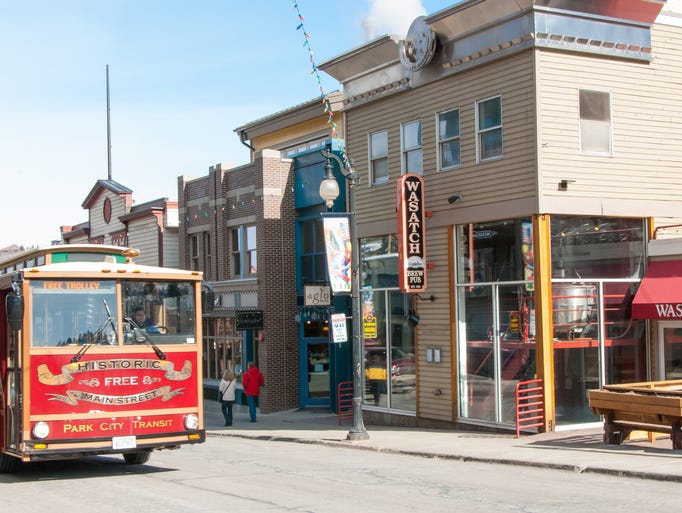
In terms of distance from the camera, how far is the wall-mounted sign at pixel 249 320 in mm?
28594

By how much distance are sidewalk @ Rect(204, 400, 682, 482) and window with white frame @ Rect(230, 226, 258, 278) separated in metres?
6.90

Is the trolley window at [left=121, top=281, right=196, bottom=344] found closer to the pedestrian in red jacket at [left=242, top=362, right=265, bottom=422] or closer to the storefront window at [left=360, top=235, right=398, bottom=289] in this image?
the storefront window at [left=360, top=235, right=398, bottom=289]

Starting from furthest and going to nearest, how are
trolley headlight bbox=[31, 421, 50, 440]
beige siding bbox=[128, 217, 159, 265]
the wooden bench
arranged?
beige siding bbox=[128, 217, 159, 265], the wooden bench, trolley headlight bbox=[31, 421, 50, 440]

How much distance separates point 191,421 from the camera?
1368 centimetres

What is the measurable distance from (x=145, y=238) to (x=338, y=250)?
19.0 m

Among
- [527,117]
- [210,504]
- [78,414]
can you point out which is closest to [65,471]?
[78,414]

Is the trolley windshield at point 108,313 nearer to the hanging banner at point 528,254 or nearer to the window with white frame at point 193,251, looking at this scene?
the hanging banner at point 528,254

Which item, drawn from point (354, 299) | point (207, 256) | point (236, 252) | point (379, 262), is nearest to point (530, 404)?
point (354, 299)

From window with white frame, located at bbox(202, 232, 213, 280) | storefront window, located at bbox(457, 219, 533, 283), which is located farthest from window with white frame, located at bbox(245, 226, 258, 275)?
storefront window, located at bbox(457, 219, 533, 283)

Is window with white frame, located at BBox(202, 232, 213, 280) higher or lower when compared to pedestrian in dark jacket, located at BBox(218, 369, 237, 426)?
higher

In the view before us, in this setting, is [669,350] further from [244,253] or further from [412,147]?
[244,253]

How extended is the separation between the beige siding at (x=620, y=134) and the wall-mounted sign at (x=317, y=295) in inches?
408

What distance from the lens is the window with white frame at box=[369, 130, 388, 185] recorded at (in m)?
22.9

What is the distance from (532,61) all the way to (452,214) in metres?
3.85
